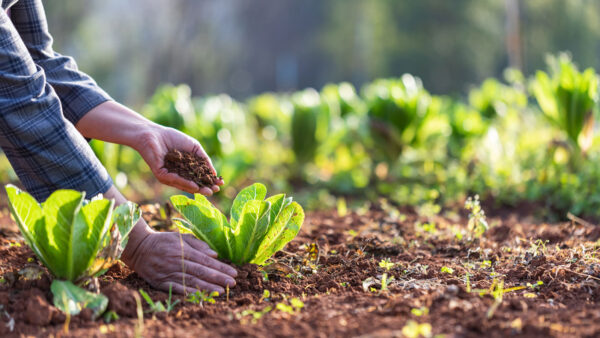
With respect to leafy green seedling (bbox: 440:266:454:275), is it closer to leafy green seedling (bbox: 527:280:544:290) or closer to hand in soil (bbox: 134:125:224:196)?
leafy green seedling (bbox: 527:280:544:290)

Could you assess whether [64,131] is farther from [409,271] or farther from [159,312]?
[409,271]

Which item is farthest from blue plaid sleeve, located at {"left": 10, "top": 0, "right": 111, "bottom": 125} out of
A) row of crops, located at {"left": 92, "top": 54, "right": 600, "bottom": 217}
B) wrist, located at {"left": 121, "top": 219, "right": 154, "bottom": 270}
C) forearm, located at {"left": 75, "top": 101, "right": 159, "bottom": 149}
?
row of crops, located at {"left": 92, "top": 54, "right": 600, "bottom": 217}

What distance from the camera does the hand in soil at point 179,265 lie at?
1905 mm

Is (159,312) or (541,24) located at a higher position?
(541,24)

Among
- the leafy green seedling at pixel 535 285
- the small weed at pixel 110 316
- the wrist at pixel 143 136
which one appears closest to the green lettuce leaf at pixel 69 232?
the small weed at pixel 110 316

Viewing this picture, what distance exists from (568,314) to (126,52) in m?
24.9

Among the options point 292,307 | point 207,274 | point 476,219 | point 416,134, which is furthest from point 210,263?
point 416,134

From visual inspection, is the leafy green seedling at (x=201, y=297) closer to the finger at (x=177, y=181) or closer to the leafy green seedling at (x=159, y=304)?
the leafy green seedling at (x=159, y=304)

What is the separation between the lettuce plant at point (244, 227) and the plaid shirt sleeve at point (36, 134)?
31 centimetres

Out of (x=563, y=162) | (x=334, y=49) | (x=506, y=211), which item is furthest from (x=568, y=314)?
(x=334, y=49)

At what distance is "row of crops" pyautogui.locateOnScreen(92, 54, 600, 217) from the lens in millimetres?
4617

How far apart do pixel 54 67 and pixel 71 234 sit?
0.85 metres

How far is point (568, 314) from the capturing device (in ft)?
5.23

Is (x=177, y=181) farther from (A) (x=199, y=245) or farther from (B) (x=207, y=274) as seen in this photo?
(B) (x=207, y=274)
